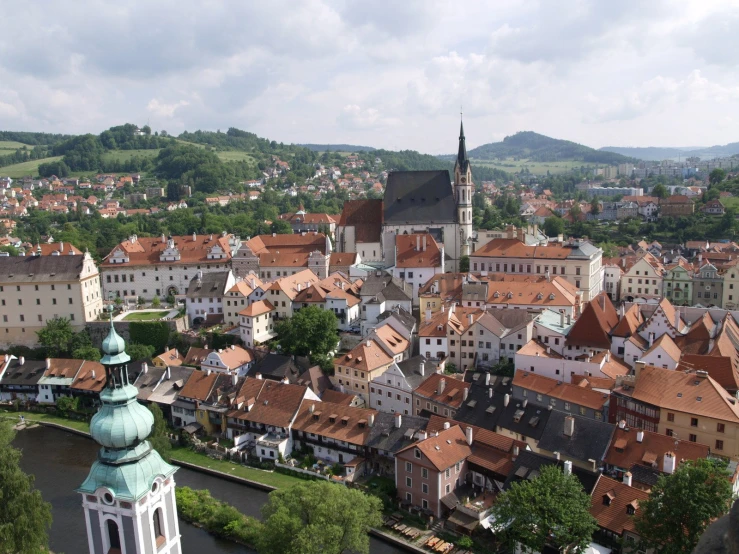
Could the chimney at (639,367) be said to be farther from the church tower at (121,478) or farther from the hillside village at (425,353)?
the church tower at (121,478)

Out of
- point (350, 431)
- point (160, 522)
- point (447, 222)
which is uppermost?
Answer: point (447, 222)

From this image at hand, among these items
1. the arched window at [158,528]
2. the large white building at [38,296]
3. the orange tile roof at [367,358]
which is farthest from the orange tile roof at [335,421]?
the large white building at [38,296]

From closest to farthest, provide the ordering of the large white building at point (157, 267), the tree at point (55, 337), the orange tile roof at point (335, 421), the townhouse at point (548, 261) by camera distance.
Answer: the orange tile roof at point (335, 421), the tree at point (55, 337), the townhouse at point (548, 261), the large white building at point (157, 267)

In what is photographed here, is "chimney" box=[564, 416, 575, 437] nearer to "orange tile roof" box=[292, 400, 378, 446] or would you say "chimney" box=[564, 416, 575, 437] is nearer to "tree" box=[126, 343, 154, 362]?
"orange tile roof" box=[292, 400, 378, 446]

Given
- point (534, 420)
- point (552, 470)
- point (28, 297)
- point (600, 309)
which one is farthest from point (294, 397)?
point (28, 297)

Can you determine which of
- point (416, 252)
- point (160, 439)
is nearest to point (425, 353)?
point (416, 252)

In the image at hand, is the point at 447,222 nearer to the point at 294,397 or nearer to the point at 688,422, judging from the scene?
the point at 294,397

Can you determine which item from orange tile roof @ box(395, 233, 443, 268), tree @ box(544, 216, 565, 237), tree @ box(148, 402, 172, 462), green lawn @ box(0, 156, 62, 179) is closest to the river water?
tree @ box(148, 402, 172, 462)
